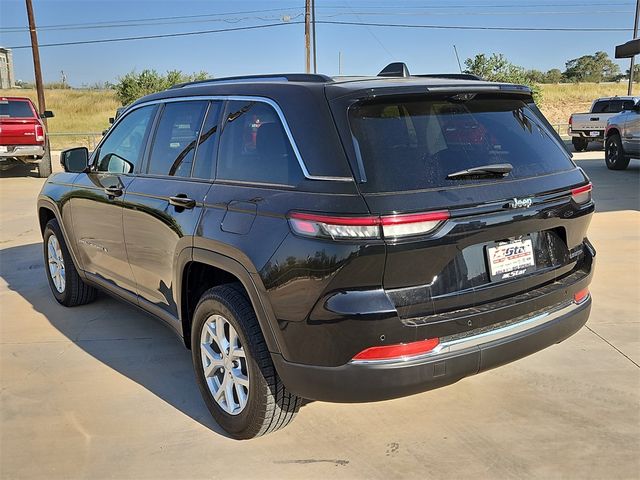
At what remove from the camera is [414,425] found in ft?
10.4

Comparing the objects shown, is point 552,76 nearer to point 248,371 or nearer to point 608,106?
point 608,106

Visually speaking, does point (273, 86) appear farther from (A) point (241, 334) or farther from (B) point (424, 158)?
(A) point (241, 334)

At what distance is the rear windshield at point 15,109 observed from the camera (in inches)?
580

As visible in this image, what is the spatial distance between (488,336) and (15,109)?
1532cm

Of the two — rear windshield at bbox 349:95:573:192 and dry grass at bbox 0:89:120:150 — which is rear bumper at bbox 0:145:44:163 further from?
rear windshield at bbox 349:95:573:192

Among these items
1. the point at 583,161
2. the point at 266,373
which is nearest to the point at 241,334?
the point at 266,373

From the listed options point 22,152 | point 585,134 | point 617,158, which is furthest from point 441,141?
point 585,134

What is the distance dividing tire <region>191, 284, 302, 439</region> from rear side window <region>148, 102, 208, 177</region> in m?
0.84

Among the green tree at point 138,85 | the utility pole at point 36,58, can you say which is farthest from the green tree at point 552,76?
the utility pole at point 36,58

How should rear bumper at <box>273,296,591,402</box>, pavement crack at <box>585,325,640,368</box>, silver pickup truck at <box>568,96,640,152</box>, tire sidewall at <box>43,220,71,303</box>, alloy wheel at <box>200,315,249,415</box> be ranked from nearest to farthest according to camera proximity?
rear bumper at <box>273,296,591,402</box> < alloy wheel at <box>200,315,249,415</box> < pavement crack at <box>585,325,640,368</box> < tire sidewall at <box>43,220,71,303</box> < silver pickup truck at <box>568,96,640,152</box>

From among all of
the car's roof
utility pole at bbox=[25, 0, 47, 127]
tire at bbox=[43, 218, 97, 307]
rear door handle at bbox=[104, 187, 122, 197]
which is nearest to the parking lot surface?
tire at bbox=[43, 218, 97, 307]

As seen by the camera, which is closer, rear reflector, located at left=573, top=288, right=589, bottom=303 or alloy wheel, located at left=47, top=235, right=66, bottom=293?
rear reflector, located at left=573, top=288, right=589, bottom=303

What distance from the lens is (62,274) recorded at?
5242mm

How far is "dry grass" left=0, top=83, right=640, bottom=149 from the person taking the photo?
34.5 metres
